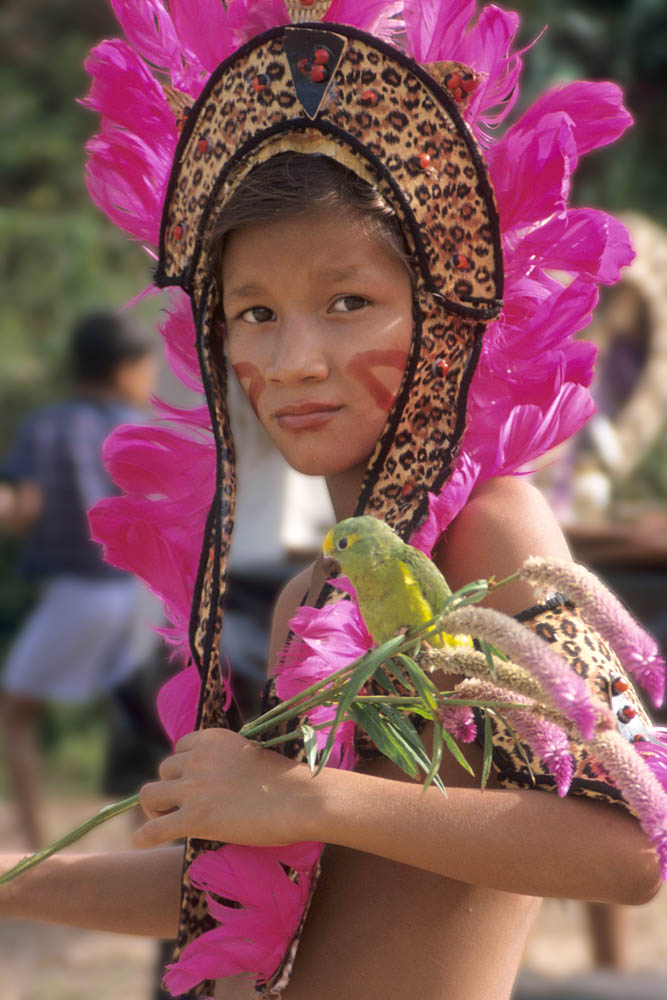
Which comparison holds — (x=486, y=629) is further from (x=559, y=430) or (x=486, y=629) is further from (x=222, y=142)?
(x=222, y=142)

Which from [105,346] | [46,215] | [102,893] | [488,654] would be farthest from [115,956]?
[46,215]

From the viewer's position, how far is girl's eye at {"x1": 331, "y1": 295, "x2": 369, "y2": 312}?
1409 millimetres

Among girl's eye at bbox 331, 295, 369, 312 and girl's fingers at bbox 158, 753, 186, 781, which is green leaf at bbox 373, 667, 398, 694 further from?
girl's eye at bbox 331, 295, 369, 312

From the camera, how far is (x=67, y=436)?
19.0ft

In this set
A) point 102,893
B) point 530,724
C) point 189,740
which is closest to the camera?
point 530,724

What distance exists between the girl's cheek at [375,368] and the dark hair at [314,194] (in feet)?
0.32

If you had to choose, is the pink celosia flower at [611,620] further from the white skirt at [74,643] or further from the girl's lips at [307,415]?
the white skirt at [74,643]

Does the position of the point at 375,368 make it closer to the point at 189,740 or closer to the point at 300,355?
the point at 300,355

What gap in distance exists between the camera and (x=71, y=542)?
5.89 metres

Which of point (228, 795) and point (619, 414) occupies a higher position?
point (228, 795)

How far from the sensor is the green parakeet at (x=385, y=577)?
1157 millimetres

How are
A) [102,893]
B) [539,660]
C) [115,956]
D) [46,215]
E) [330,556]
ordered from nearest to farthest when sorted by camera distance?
[539,660] < [330,556] < [102,893] < [115,956] < [46,215]

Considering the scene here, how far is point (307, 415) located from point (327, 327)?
10cm

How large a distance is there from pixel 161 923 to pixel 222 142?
0.93 meters
